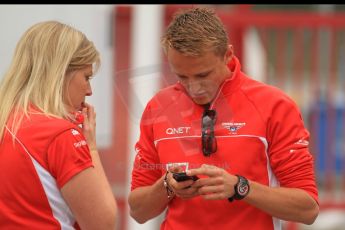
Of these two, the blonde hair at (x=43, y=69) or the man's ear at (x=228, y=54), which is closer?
the blonde hair at (x=43, y=69)

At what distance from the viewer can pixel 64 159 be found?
9.20 feet

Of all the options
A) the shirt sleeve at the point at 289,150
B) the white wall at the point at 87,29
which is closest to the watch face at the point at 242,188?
the shirt sleeve at the point at 289,150

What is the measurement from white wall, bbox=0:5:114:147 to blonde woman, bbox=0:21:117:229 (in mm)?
2266

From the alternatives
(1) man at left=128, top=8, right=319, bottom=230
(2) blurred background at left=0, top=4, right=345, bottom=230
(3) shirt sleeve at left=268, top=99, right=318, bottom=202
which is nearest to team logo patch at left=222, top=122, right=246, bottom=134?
(1) man at left=128, top=8, right=319, bottom=230

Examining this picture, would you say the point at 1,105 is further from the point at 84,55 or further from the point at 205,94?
the point at 205,94

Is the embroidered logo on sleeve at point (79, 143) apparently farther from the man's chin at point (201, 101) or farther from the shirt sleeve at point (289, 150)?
the shirt sleeve at point (289, 150)

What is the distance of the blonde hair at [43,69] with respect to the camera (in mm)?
2896

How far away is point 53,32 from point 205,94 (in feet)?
2.15

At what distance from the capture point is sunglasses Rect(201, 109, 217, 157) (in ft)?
9.87

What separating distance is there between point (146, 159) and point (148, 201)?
19 cm

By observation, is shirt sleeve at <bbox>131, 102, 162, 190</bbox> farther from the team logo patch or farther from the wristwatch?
the wristwatch

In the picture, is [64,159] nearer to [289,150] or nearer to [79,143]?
[79,143]

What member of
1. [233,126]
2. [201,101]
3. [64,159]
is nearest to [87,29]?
[201,101]

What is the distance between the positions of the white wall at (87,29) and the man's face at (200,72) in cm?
235
